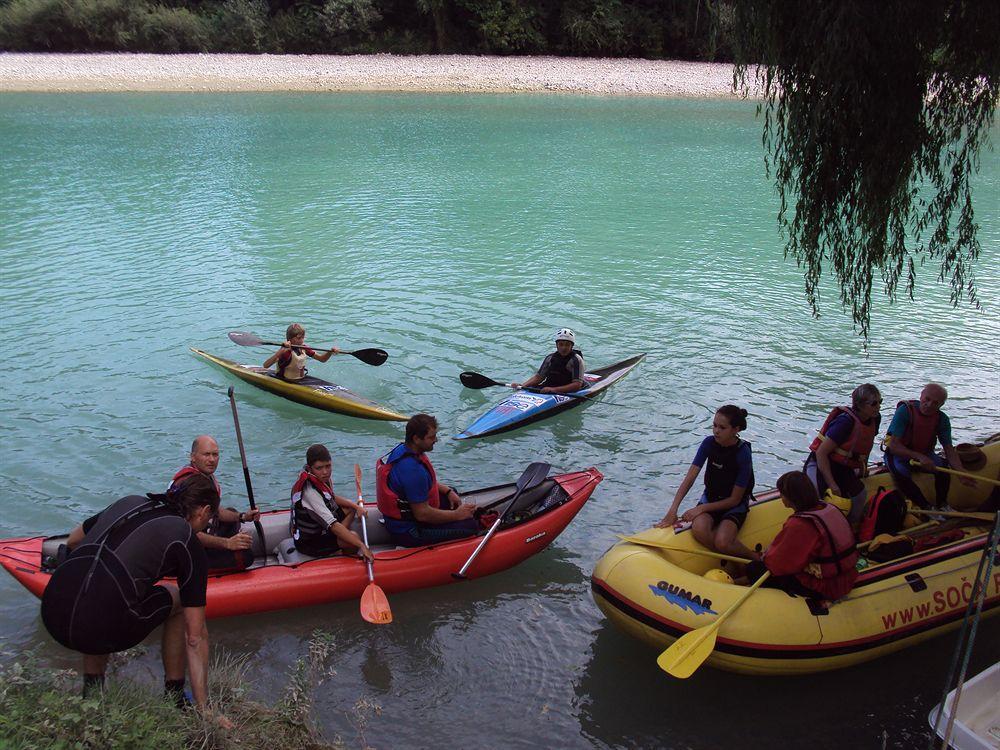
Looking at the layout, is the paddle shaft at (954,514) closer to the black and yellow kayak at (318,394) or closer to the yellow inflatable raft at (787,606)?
the yellow inflatable raft at (787,606)

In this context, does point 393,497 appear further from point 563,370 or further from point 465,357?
point 465,357

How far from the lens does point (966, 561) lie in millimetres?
5863

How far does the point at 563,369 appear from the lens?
9.62 meters

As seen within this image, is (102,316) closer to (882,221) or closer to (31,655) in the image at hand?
(31,655)


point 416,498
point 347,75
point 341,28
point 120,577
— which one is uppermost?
point 341,28

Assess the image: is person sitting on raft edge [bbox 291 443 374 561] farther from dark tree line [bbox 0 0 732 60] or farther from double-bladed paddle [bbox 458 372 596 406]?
dark tree line [bbox 0 0 732 60]

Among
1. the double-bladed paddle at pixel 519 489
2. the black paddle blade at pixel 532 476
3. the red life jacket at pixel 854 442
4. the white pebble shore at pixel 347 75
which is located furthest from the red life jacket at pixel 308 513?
the white pebble shore at pixel 347 75

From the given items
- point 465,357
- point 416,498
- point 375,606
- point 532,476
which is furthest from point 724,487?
point 465,357

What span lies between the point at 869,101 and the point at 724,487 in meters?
3.04

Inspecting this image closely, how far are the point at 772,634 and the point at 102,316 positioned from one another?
10.9m

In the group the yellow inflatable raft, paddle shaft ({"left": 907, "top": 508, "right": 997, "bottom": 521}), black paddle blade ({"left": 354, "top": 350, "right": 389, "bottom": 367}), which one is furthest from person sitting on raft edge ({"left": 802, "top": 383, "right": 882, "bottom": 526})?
black paddle blade ({"left": 354, "top": 350, "right": 389, "bottom": 367})

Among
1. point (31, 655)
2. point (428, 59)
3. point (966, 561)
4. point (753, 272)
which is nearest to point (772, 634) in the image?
point (966, 561)

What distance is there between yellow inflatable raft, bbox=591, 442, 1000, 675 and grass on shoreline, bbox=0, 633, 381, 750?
2.00 meters

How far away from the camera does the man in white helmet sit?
9531 mm
